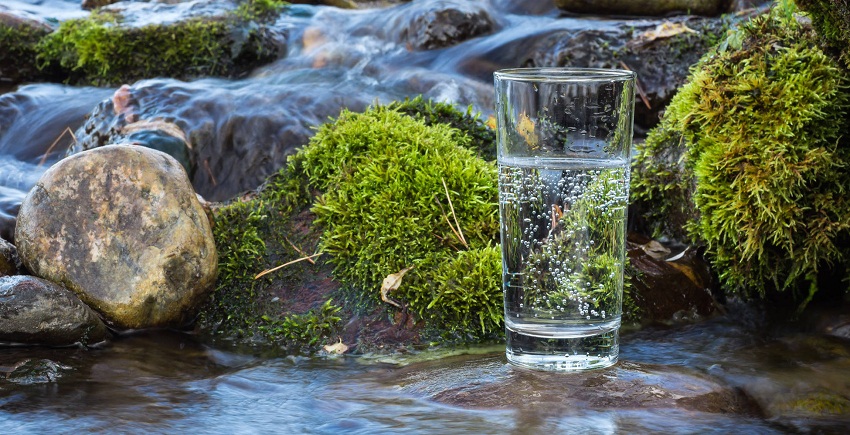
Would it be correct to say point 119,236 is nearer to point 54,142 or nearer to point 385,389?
point 385,389

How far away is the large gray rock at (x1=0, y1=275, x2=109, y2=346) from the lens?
13.4ft

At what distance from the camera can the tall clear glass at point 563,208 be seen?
3.29 metres

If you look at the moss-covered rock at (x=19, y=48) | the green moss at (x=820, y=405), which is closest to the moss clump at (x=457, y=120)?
the green moss at (x=820, y=405)

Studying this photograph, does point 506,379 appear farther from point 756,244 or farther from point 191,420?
point 756,244

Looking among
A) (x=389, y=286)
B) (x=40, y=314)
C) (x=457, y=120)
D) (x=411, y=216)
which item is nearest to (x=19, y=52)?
(x=457, y=120)

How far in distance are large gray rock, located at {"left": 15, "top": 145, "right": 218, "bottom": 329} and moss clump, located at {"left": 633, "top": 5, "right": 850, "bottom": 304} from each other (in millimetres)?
2721

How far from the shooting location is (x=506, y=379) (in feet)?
11.2

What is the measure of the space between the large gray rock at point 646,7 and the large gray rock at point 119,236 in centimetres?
609

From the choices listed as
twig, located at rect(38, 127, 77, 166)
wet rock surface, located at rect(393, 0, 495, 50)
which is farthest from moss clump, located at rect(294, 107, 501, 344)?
wet rock surface, located at rect(393, 0, 495, 50)

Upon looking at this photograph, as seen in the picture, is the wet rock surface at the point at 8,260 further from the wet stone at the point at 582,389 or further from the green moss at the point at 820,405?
the green moss at the point at 820,405

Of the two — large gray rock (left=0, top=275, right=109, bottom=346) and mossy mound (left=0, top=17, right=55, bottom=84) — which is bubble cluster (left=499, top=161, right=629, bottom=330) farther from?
mossy mound (left=0, top=17, right=55, bottom=84)

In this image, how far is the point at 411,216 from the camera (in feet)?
15.4

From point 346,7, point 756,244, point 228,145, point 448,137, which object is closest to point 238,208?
point 448,137

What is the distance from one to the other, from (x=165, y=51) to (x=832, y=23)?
7.10 metres
